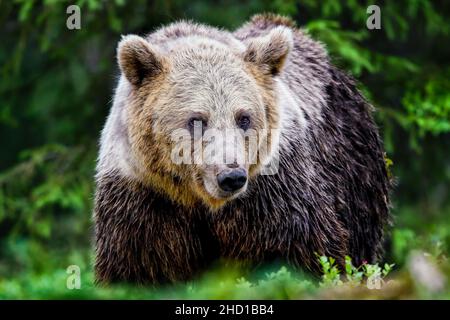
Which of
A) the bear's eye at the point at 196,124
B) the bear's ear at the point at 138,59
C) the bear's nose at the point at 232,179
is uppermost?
the bear's ear at the point at 138,59

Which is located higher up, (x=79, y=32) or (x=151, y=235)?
(x=79, y=32)

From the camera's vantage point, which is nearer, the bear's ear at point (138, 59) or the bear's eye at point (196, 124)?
the bear's eye at point (196, 124)

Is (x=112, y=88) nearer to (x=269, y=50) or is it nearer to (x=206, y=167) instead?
(x=269, y=50)

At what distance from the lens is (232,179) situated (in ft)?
21.4

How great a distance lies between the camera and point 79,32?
1266 cm

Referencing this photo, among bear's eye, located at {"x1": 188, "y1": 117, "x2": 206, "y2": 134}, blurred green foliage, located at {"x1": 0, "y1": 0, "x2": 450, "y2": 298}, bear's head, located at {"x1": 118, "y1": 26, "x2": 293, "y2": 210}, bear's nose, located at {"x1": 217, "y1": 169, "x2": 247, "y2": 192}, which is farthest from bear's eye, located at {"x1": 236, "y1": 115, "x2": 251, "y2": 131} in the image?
blurred green foliage, located at {"x1": 0, "y1": 0, "x2": 450, "y2": 298}

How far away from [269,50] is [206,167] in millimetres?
1111

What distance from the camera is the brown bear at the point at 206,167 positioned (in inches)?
276

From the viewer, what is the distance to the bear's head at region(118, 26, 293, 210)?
22.6 ft

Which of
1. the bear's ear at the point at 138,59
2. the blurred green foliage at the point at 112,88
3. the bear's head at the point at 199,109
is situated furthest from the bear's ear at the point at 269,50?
the blurred green foliage at the point at 112,88

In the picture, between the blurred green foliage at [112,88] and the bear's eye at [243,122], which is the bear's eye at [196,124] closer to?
the bear's eye at [243,122]
